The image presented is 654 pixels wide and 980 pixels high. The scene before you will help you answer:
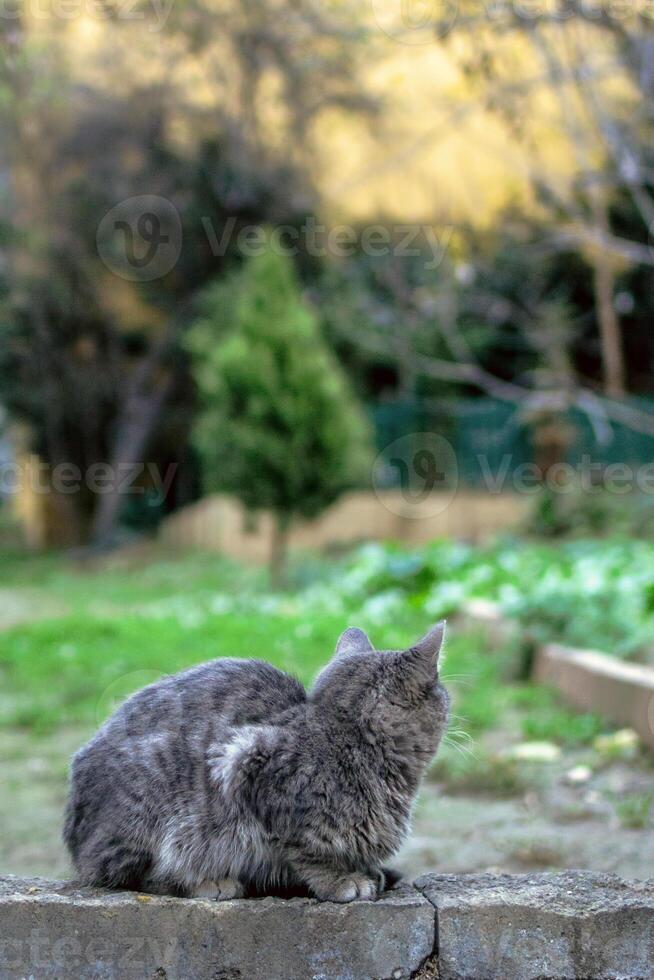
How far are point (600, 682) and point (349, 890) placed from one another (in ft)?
12.1

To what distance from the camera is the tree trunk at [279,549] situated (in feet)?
42.9

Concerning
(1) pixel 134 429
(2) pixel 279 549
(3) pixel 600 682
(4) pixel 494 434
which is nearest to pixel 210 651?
(3) pixel 600 682

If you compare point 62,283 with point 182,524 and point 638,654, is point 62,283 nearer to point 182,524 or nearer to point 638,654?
point 182,524

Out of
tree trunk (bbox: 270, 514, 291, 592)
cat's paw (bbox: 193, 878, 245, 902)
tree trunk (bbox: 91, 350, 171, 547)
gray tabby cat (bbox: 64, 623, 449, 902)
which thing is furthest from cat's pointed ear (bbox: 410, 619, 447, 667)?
tree trunk (bbox: 91, 350, 171, 547)

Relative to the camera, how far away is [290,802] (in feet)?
7.37

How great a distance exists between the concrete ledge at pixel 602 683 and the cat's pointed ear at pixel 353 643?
114 inches

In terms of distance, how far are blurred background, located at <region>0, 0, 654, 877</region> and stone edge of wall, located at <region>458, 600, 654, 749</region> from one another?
27 mm

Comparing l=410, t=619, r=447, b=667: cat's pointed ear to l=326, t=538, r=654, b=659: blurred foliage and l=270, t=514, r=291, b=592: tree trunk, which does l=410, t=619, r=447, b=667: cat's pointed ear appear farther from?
l=270, t=514, r=291, b=592: tree trunk

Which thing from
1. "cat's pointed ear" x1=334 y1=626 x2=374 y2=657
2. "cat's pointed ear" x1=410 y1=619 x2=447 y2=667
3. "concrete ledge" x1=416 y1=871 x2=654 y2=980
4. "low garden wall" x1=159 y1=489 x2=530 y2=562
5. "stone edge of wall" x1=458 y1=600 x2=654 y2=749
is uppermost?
"cat's pointed ear" x1=410 y1=619 x2=447 y2=667

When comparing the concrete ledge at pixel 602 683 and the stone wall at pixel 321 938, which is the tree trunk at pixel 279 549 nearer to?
the concrete ledge at pixel 602 683

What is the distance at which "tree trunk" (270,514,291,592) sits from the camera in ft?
42.9

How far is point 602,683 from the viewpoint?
5.66 meters

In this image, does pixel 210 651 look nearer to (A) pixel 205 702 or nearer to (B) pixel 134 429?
(A) pixel 205 702

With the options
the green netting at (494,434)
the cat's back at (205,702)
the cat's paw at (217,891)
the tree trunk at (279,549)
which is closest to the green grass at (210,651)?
the tree trunk at (279,549)
